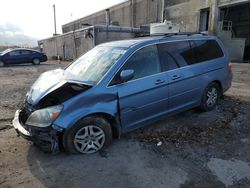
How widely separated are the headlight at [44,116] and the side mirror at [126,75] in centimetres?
103

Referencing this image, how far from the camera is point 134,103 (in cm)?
384

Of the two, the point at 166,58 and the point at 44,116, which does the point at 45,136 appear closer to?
the point at 44,116

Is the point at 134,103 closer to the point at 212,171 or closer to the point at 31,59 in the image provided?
the point at 212,171

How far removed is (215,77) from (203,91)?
1.60 ft

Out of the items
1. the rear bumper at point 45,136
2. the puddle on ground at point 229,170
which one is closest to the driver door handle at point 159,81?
the puddle on ground at point 229,170

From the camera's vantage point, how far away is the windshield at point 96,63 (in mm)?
3834

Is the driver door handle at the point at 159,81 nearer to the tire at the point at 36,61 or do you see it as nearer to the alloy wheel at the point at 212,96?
the alloy wheel at the point at 212,96

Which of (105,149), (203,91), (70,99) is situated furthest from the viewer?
(203,91)

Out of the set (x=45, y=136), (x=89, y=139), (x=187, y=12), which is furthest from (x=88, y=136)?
(x=187, y=12)

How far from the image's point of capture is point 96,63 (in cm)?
419

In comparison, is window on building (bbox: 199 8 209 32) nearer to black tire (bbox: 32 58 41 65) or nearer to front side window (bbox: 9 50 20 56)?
black tire (bbox: 32 58 41 65)

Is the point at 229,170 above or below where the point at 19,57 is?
below

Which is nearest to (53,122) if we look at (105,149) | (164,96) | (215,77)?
(105,149)

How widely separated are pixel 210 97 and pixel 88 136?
3028 millimetres
